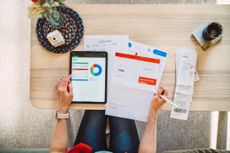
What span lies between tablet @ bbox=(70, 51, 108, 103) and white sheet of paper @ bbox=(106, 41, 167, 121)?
4cm

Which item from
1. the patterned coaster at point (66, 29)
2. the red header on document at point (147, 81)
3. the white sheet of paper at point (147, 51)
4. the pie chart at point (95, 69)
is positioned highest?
the patterned coaster at point (66, 29)

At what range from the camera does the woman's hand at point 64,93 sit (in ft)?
3.65

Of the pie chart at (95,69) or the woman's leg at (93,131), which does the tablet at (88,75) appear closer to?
the pie chart at (95,69)

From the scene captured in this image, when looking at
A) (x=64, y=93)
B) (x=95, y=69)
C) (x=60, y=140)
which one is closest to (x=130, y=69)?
(x=95, y=69)

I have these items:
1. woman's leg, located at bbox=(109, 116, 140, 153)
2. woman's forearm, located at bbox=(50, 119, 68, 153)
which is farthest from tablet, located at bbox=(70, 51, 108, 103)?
woman's leg, located at bbox=(109, 116, 140, 153)

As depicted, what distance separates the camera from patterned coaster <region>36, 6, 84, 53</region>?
1139 mm

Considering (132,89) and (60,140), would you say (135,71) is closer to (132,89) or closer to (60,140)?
(132,89)

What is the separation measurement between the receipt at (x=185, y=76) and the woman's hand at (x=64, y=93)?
41cm

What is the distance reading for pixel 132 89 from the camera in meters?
1.14

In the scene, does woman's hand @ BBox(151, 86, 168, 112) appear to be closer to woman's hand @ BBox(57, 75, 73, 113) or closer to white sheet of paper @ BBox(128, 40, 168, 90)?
white sheet of paper @ BBox(128, 40, 168, 90)

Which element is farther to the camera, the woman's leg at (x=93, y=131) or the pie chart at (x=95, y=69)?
the woman's leg at (x=93, y=131)

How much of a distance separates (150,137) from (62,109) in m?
0.35

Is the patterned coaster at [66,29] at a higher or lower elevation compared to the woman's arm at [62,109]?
higher

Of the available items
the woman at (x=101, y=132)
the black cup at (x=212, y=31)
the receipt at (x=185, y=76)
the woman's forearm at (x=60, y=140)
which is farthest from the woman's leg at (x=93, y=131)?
the black cup at (x=212, y=31)
